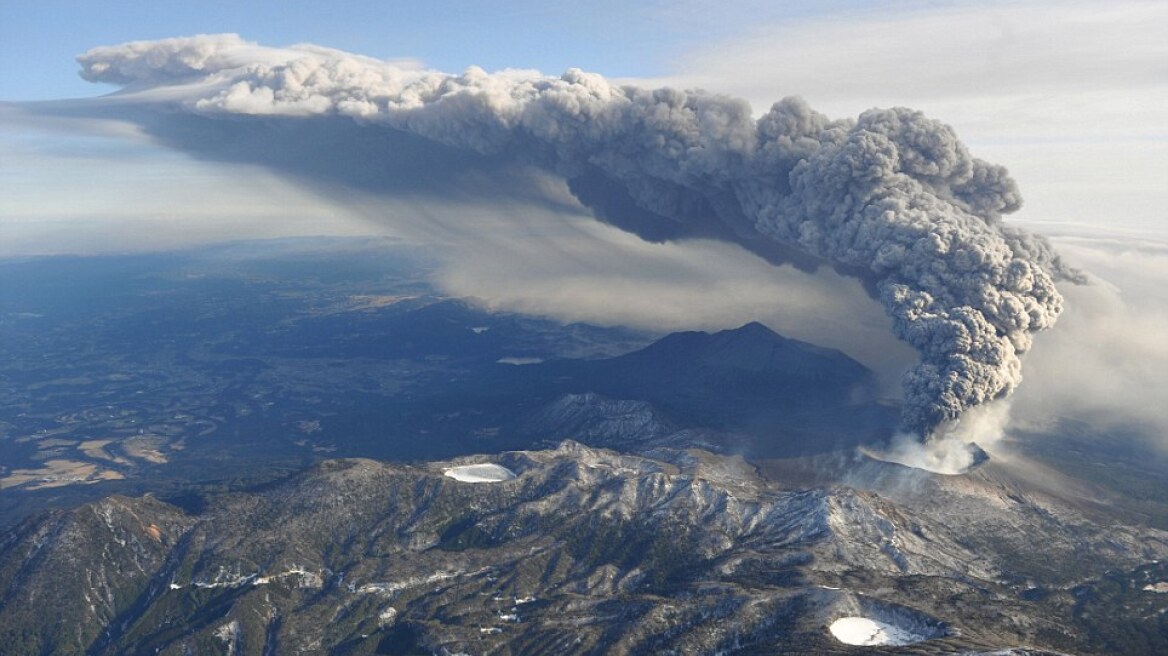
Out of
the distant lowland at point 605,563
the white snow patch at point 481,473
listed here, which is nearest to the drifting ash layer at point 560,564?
the distant lowland at point 605,563

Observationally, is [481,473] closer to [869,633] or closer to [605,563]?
[605,563]

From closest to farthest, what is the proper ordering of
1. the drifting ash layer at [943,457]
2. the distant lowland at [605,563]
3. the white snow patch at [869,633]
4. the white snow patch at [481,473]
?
the white snow patch at [869,633]
the distant lowland at [605,563]
the drifting ash layer at [943,457]
the white snow patch at [481,473]

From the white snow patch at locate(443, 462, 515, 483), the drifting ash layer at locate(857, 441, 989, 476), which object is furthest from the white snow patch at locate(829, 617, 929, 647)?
the white snow patch at locate(443, 462, 515, 483)

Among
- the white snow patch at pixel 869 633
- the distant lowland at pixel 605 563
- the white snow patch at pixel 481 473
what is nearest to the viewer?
the white snow patch at pixel 869 633

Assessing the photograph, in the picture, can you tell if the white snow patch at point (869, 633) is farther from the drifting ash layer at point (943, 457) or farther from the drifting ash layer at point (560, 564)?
the drifting ash layer at point (943, 457)

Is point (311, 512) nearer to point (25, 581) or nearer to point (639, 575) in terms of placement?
point (25, 581)

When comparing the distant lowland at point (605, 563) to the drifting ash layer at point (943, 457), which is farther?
the drifting ash layer at point (943, 457)

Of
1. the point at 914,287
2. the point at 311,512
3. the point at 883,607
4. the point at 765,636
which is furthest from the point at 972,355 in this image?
the point at 311,512

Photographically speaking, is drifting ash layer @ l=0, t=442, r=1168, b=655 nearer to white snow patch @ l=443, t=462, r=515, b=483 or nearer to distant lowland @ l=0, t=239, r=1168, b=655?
distant lowland @ l=0, t=239, r=1168, b=655
